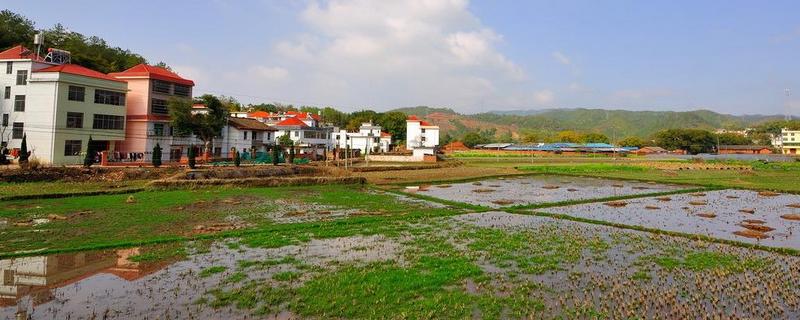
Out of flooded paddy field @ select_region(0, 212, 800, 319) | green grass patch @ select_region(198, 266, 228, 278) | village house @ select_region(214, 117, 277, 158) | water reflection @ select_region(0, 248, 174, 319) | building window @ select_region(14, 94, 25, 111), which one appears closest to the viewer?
flooded paddy field @ select_region(0, 212, 800, 319)

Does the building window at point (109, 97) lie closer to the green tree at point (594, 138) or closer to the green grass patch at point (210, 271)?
the green grass patch at point (210, 271)

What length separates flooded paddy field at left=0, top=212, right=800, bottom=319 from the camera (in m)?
9.20

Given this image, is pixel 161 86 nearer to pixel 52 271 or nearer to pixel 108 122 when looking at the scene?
pixel 108 122

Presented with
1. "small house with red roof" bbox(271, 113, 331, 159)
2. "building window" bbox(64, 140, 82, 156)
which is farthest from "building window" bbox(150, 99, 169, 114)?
"small house with red roof" bbox(271, 113, 331, 159)

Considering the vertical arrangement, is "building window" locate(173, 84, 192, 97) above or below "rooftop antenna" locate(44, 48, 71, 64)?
below

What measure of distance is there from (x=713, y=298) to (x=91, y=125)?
174 feet

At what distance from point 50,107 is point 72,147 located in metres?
4.17

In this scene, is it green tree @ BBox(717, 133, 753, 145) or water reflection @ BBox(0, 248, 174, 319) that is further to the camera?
green tree @ BBox(717, 133, 753, 145)

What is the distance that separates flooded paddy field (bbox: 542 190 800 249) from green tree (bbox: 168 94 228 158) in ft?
135

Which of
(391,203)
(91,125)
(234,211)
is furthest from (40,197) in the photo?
(91,125)

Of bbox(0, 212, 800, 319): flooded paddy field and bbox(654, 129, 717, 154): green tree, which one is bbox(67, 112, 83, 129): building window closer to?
bbox(0, 212, 800, 319): flooded paddy field

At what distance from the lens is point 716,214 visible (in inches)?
889

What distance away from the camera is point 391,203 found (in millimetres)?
25781

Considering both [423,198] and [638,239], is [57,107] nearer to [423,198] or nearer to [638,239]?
[423,198]
